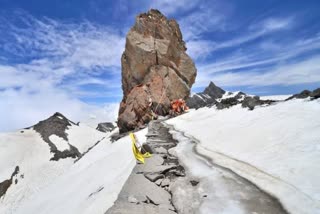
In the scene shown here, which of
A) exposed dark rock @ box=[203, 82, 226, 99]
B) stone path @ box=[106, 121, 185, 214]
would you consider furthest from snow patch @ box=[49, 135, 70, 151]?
exposed dark rock @ box=[203, 82, 226, 99]

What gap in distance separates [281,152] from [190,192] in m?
3.00

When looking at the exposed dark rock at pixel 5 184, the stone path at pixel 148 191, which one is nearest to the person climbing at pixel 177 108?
the exposed dark rock at pixel 5 184

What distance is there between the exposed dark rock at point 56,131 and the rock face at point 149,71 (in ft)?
50.5

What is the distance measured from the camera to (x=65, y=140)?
47812 millimetres

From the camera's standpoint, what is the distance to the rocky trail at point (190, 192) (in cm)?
480

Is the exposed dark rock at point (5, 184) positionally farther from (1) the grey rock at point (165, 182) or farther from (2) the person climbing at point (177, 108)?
(1) the grey rock at point (165, 182)

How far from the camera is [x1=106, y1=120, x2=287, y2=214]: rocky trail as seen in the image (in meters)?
4.80

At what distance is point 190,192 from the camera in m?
5.82

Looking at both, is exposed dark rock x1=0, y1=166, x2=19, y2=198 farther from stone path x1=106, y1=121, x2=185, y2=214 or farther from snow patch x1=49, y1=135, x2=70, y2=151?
stone path x1=106, y1=121, x2=185, y2=214

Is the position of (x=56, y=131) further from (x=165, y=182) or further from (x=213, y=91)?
(x=213, y=91)

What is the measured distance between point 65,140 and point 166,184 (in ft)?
149

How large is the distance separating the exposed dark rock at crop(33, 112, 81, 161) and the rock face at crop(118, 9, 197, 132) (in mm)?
15404

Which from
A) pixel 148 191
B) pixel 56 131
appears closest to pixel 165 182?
pixel 148 191

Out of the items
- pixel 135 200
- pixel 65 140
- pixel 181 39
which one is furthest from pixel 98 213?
pixel 65 140
